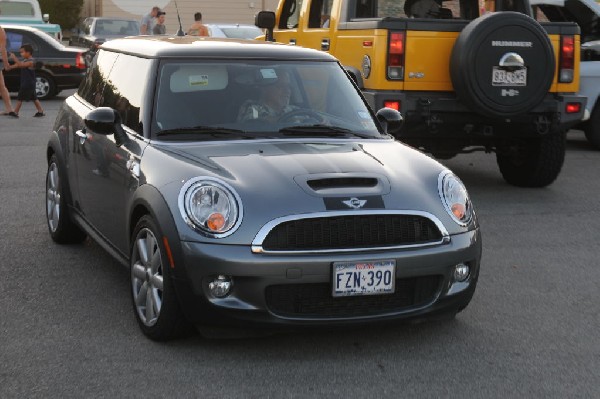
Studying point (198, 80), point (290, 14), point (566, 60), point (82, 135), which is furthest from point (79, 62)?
point (198, 80)

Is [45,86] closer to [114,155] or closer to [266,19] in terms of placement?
[266,19]

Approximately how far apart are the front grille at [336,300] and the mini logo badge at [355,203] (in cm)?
39

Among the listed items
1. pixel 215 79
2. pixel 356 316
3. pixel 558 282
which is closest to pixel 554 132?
pixel 558 282

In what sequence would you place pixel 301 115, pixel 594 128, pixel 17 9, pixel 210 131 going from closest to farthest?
pixel 210 131 < pixel 301 115 < pixel 594 128 < pixel 17 9

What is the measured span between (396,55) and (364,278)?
16.6ft

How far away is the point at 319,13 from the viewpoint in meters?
11.4

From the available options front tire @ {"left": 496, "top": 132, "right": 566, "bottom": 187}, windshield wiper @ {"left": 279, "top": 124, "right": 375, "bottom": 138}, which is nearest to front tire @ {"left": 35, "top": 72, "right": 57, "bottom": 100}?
front tire @ {"left": 496, "top": 132, "right": 566, "bottom": 187}

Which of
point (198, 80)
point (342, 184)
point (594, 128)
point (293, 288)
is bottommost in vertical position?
point (594, 128)

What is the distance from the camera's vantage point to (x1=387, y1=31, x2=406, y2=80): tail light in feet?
32.0

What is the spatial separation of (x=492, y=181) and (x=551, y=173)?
0.84m

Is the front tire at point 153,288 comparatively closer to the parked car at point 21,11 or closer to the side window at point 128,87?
the side window at point 128,87

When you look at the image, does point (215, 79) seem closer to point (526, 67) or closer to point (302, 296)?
point (302, 296)

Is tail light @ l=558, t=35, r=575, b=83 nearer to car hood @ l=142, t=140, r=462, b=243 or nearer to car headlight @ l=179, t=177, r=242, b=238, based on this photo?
car hood @ l=142, t=140, r=462, b=243

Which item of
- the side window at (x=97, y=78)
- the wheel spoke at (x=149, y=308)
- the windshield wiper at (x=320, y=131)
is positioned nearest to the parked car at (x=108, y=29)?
the side window at (x=97, y=78)
